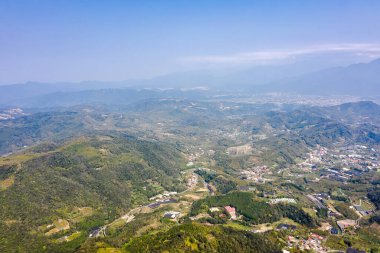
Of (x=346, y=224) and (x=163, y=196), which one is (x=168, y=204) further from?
(x=346, y=224)

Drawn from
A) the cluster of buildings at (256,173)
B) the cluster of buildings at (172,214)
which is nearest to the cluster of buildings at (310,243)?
the cluster of buildings at (172,214)

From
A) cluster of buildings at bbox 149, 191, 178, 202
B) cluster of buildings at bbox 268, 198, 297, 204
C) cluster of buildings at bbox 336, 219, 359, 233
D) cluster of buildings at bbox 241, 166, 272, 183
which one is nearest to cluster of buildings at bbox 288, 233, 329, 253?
cluster of buildings at bbox 336, 219, 359, 233

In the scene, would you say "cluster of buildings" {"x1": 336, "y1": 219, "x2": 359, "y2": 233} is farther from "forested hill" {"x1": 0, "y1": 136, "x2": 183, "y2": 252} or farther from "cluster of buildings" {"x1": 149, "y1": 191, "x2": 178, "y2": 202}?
"forested hill" {"x1": 0, "y1": 136, "x2": 183, "y2": 252}

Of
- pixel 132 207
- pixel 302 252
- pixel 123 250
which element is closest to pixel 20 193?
pixel 132 207

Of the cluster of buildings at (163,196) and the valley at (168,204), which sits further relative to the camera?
the cluster of buildings at (163,196)

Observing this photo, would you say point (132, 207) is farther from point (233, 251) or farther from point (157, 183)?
point (233, 251)

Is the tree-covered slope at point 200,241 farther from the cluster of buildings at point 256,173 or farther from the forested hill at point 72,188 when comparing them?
the cluster of buildings at point 256,173

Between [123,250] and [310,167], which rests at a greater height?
[123,250]

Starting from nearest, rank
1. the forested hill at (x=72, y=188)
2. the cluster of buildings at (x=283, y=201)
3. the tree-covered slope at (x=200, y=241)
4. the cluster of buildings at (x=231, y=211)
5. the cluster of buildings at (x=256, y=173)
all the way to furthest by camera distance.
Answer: the tree-covered slope at (x=200, y=241), the forested hill at (x=72, y=188), the cluster of buildings at (x=231, y=211), the cluster of buildings at (x=283, y=201), the cluster of buildings at (x=256, y=173)
